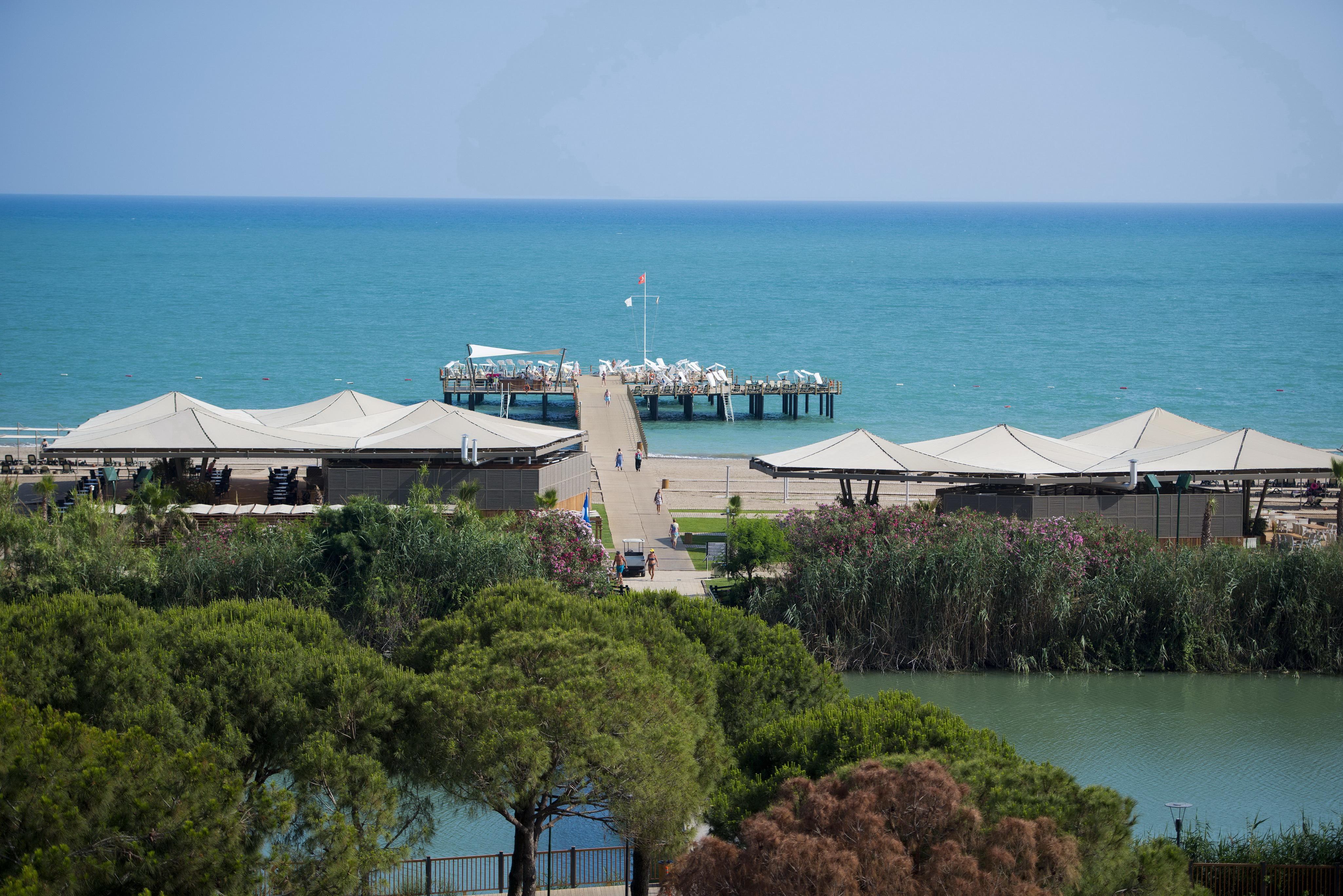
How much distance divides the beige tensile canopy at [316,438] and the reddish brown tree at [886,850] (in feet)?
64.0

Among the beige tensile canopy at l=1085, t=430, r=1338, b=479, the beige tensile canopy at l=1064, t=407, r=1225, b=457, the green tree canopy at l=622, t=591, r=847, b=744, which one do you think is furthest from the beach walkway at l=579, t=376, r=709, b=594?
the beige tensile canopy at l=1064, t=407, r=1225, b=457

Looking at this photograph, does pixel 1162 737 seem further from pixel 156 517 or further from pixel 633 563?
pixel 156 517

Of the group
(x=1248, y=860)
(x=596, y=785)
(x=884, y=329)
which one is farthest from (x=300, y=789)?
(x=884, y=329)

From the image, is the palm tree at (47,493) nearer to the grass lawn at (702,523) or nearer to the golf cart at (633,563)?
the golf cart at (633,563)

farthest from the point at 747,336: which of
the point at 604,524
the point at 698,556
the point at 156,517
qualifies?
the point at 156,517

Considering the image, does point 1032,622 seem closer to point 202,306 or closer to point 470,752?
point 470,752

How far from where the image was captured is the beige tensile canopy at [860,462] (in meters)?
31.6

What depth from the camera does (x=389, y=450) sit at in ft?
102

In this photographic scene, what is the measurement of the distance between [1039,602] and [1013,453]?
564 centimetres

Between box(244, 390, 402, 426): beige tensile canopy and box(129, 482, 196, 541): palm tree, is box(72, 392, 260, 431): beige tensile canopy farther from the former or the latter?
box(129, 482, 196, 541): palm tree

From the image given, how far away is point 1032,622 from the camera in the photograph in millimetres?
28219

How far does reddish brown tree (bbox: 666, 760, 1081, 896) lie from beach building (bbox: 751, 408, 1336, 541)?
18.5 m

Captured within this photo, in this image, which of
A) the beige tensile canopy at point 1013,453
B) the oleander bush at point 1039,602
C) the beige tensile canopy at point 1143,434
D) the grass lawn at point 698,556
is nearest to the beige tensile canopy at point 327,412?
the grass lawn at point 698,556

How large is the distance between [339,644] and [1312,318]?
12823 centimetres
